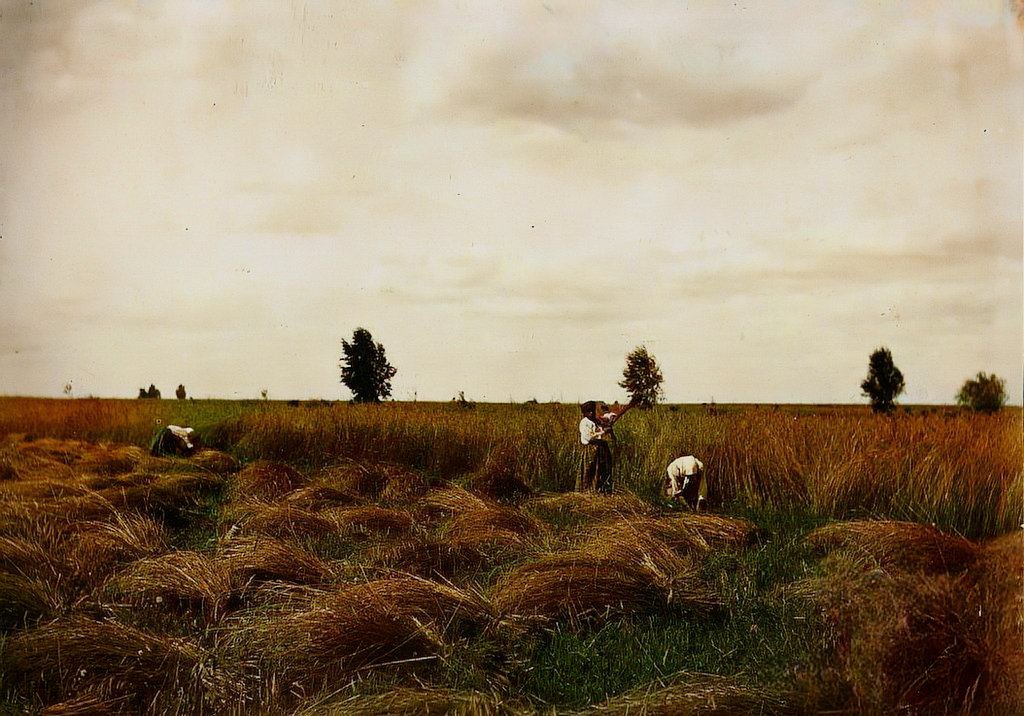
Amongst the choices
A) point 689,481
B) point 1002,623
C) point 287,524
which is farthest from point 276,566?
point 689,481

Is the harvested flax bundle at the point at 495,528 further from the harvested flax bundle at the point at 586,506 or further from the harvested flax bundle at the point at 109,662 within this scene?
the harvested flax bundle at the point at 109,662

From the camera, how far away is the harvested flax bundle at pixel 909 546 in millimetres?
4297

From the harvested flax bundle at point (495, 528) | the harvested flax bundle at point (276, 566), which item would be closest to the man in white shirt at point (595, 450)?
the harvested flax bundle at point (495, 528)

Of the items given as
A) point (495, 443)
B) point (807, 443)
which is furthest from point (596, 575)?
point (495, 443)

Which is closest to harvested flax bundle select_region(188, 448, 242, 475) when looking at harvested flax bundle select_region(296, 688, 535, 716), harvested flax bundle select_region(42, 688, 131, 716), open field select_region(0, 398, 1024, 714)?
open field select_region(0, 398, 1024, 714)

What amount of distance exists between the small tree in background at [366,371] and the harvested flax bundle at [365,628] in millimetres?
5371

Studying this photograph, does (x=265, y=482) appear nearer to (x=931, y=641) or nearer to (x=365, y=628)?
(x=365, y=628)

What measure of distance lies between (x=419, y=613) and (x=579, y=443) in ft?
16.3

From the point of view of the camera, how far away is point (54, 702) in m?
3.17

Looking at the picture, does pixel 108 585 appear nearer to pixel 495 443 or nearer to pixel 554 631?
pixel 554 631

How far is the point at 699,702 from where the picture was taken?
2.74 m

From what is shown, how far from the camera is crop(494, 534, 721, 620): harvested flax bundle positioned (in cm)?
375

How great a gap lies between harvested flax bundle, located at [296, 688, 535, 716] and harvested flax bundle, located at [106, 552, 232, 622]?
4.01 ft

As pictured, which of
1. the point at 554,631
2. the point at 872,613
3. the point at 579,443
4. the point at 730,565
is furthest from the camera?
the point at 579,443
